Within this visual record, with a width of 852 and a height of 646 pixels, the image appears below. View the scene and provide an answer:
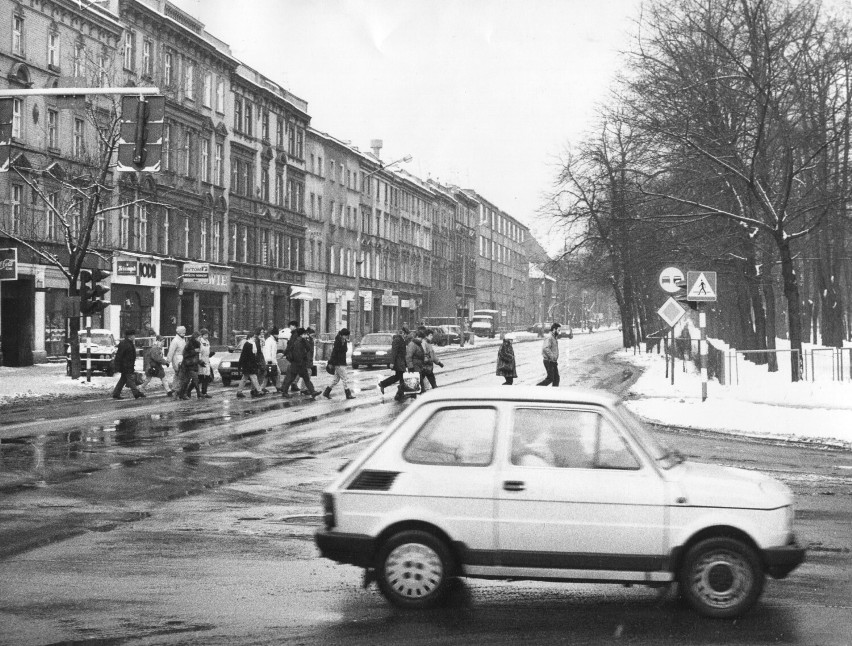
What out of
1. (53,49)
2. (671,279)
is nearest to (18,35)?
(53,49)

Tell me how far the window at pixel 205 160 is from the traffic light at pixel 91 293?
26.8m

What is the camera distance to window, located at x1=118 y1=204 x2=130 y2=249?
1969 inches

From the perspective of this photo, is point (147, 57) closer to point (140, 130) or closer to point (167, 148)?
point (167, 148)

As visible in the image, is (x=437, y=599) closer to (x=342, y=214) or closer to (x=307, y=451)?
(x=307, y=451)

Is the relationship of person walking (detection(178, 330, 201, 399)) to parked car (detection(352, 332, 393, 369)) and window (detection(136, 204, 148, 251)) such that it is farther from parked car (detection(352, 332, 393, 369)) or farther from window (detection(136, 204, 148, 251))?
window (detection(136, 204, 148, 251))

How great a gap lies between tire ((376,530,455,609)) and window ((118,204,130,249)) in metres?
44.6

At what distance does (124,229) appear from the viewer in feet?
166

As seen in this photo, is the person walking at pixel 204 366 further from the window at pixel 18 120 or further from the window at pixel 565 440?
the window at pixel 565 440

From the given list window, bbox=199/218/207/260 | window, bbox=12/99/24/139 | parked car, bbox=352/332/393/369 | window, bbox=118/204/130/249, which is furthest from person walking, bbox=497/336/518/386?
window, bbox=199/218/207/260

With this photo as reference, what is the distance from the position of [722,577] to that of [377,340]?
1750 inches

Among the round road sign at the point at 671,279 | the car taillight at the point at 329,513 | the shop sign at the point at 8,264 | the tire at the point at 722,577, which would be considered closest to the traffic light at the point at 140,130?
the car taillight at the point at 329,513

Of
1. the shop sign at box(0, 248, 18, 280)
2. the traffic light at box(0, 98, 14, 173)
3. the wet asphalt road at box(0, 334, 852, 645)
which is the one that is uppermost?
the traffic light at box(0, 98, 14, 173)

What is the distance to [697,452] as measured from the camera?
18.0 m

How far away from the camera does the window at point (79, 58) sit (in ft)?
148
